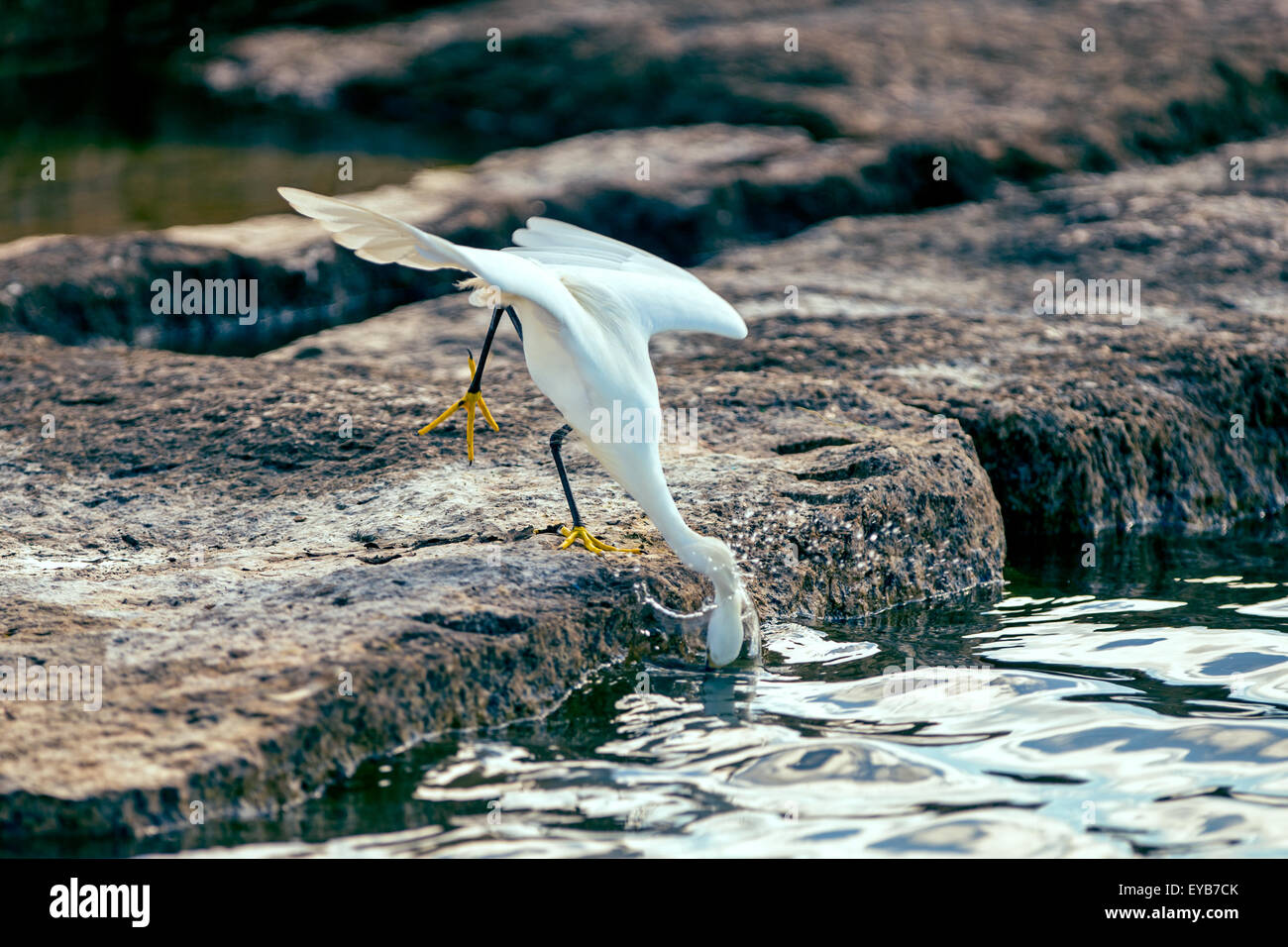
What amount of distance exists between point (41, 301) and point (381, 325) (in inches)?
59.7

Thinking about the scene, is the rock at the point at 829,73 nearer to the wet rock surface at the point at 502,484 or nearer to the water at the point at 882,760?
the wet rock surface at the point at 502,484

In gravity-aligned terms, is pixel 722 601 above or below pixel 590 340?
below

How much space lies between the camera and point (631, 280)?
12.3 feet

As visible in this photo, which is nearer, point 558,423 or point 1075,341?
point 558,423

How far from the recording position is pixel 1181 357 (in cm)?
535

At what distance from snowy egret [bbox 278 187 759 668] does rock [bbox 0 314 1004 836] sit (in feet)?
0.70

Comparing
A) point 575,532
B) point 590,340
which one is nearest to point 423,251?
point 590,340

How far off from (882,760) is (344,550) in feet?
5.11

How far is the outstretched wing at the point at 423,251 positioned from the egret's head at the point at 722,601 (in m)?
0.65

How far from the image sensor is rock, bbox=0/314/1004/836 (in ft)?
9.29

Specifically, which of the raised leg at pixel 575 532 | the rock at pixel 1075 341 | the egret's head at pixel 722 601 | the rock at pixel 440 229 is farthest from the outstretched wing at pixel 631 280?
the rock at pixel 440 229

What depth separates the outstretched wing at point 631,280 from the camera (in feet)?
12.0

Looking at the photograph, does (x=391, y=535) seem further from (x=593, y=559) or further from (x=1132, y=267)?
(x=1132, y=267)

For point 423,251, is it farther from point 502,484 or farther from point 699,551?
point 502,484
